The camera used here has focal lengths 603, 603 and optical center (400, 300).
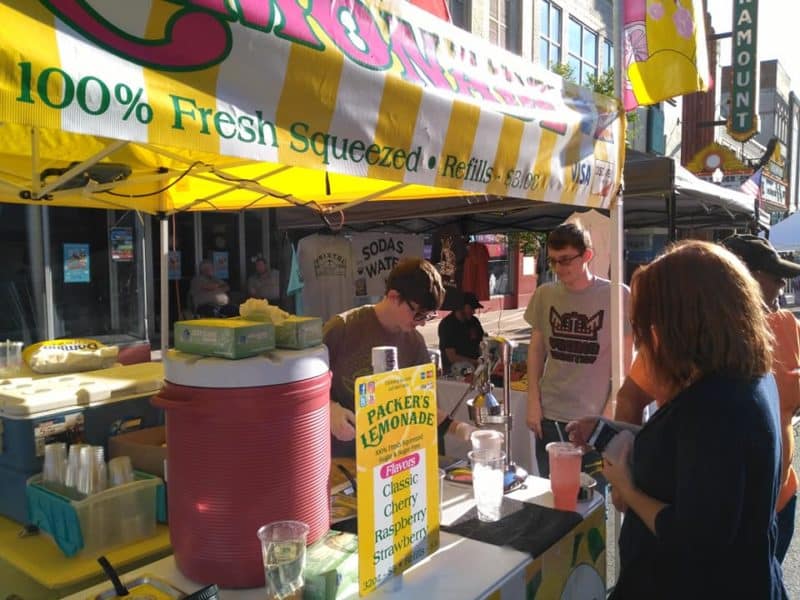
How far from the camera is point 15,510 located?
171 centimetres

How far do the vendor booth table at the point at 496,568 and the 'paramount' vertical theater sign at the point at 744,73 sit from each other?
1550cm

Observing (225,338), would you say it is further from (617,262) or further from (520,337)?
(520,337)

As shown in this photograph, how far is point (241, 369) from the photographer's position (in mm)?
1247

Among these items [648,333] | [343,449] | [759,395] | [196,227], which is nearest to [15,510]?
[343,449]

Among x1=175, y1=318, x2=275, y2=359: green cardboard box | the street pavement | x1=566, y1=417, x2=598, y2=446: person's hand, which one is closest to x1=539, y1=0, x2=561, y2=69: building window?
the street pavement

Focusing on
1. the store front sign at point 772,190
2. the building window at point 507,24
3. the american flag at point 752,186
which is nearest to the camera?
the american flag at point 752,186

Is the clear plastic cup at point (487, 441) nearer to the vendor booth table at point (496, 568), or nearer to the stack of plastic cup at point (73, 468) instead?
the vendor booth table at point (496, 568)

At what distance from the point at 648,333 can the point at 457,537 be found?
2.45 ft

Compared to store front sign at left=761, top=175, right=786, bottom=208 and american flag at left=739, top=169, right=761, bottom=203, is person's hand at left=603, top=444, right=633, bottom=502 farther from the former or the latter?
store front sign at left=761, top=175, right=786, bottom=208

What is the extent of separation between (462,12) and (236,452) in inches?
559

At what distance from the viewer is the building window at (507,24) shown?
14.6 metres

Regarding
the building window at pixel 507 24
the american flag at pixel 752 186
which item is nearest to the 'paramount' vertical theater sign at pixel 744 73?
the building window at pixel 507 24

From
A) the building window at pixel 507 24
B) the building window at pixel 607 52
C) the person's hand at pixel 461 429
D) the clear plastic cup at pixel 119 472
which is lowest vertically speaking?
the person's hand at pixel 461 429

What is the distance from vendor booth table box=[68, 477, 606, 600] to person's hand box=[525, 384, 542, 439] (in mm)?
1168
